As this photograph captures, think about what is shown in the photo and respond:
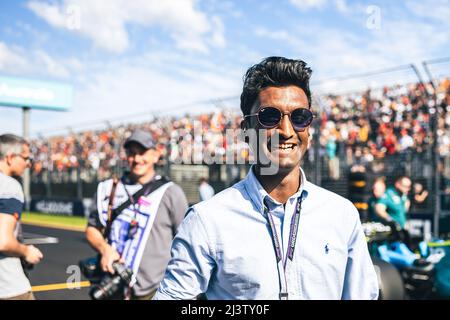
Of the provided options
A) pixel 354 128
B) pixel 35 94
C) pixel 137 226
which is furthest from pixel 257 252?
pixel 35 94

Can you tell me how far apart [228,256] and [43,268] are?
8.26 m

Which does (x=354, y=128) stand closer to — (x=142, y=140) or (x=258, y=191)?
(x=142, y=140)

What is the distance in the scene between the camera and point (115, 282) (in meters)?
3.43

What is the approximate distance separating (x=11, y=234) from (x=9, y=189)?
289 millimetres

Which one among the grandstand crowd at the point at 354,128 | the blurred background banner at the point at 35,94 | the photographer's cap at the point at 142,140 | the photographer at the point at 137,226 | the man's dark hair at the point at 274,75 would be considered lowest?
the photographer at the point at 137,226

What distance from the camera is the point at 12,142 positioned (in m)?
3.66

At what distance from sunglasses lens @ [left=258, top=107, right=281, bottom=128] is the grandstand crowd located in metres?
9.24

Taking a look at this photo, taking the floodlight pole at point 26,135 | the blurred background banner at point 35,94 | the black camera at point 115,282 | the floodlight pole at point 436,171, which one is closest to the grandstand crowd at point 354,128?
the floodlight pole at point 436,171

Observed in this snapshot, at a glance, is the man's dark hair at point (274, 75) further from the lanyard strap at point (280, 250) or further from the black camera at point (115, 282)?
the black camera at point (115, 282)

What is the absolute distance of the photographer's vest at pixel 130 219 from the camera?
11.9 ft

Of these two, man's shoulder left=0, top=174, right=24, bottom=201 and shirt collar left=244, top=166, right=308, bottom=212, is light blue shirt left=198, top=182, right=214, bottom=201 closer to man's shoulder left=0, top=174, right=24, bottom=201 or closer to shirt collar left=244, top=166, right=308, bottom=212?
man's shoulder left=0, top=174, right=24, bottom=201

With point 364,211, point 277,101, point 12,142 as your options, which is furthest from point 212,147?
point 277,101

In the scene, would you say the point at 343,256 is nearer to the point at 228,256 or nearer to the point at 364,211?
the point at 228,256

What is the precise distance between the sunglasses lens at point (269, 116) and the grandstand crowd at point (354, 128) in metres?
9.24
